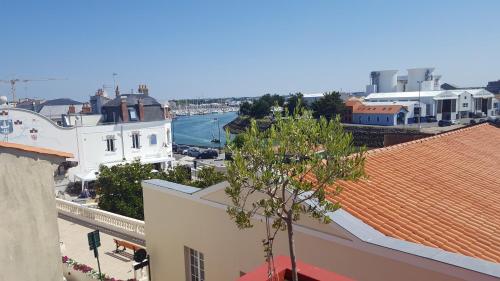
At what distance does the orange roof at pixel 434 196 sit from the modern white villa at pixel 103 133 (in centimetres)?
2838

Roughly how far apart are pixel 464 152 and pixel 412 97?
89608 millimetres

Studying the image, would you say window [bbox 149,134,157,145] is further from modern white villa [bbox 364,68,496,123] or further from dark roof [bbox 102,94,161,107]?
modern white villa [bbox 364,68,496,123]

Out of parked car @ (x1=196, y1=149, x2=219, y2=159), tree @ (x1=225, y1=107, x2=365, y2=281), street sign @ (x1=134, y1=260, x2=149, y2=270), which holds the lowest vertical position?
parked car @ (x1=196, y1=149, x2=219, y2=159)

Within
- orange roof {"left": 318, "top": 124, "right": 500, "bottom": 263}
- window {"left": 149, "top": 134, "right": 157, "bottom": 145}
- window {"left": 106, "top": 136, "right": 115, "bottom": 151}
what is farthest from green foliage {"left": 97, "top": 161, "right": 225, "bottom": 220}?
window {"left": 149, "top": 134, "right": 157, "bottom": 145}

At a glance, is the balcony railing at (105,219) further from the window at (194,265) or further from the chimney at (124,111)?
the chimney at (124,111)

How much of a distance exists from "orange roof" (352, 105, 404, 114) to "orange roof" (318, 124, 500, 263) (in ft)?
235

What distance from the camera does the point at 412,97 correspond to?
97062 mm

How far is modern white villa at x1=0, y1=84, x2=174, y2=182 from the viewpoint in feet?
113

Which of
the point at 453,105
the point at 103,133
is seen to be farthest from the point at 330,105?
the point at 103,133

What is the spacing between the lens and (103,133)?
38781 millimetres

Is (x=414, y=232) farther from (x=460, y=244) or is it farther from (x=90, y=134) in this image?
(x=90, y=134)

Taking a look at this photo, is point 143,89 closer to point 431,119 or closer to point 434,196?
point 434,196

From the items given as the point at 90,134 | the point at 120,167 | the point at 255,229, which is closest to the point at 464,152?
the point at 255,229

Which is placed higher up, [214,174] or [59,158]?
[59,158]
